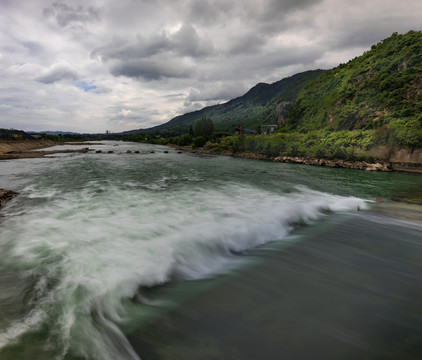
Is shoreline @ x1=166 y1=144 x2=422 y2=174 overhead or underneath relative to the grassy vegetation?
underneath

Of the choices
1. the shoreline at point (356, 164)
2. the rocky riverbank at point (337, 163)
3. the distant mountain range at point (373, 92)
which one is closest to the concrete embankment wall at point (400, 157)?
the shoreline at point (356, 164)

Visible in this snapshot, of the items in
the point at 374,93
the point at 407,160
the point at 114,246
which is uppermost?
the point at 374,93

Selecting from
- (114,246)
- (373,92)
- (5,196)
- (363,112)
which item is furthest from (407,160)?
(5,196)

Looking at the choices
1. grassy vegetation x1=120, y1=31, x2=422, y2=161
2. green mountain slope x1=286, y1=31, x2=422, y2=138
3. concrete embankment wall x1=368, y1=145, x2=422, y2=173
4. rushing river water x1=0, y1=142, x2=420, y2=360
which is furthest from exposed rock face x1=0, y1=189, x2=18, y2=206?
green mountain slope x1=286, y1=31, x2=422, y2=138

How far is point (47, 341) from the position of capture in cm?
312

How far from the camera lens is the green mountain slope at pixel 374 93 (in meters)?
45.3

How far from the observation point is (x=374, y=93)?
180 ft

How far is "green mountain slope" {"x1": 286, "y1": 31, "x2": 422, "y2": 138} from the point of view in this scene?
149 feet

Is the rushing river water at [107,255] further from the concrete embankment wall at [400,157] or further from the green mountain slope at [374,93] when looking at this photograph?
the green mountain slope at [374,93]

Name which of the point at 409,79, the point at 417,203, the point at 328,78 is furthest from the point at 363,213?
the point at 328,78

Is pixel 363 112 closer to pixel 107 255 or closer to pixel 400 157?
pixel 400 157

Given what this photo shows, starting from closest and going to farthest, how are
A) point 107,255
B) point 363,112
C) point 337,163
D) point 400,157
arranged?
point 107,255, point 400,157, point 337,163, point 363,112

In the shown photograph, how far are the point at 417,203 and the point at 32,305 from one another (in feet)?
64.9

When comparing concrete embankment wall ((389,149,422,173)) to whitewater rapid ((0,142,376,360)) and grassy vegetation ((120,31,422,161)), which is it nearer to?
grassy vegetation ((120,31,422,161))
